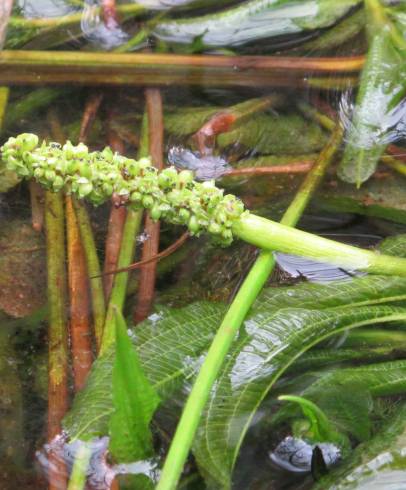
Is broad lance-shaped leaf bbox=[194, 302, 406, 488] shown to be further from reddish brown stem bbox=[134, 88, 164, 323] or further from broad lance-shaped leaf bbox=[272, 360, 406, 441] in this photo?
reddish brown stem bbox=[134, 88, 164, 323]

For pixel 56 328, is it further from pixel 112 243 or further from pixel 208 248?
pixel 208 248

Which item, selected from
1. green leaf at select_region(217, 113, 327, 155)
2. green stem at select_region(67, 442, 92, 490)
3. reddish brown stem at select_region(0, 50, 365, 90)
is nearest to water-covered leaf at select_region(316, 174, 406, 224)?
green leaf at select_region(217, 113, 327, 155)

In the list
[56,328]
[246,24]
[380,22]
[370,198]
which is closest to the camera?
[56,328]

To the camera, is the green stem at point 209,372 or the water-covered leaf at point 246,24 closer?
the green stem at point 209,372

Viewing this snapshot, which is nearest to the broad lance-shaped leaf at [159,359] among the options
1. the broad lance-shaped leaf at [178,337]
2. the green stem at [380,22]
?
the broad lance-shaped leaf at [178,337]

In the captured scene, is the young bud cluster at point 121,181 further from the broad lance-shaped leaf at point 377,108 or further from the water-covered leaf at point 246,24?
the water-covered leaf at point 246,24

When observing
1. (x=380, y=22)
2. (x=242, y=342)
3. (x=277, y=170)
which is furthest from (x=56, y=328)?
(x=380, y=22)
